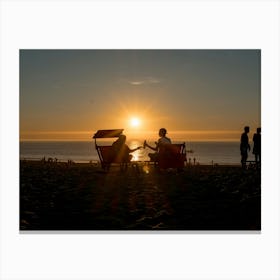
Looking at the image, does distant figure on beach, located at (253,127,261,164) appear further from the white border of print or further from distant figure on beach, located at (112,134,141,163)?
distant figure on beach, located at (112,134,141,163)

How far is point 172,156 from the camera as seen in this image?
12602 mm

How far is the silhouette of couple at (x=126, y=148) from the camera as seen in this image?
12.2m

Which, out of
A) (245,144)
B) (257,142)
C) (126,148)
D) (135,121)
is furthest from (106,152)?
(257,142)

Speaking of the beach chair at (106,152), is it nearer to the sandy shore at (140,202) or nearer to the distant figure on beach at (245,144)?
the sandy shore at (140,202)

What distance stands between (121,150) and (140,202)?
3.02 metres

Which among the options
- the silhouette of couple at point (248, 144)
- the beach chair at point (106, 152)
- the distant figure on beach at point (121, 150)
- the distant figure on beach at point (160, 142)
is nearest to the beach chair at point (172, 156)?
the distant figure on beach at point (160, 142)

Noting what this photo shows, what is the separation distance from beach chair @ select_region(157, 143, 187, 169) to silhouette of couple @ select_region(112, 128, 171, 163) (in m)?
0.11

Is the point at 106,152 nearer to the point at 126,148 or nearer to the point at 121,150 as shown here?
the point at 121,150

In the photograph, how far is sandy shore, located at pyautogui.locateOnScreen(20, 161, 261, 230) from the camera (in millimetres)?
9148

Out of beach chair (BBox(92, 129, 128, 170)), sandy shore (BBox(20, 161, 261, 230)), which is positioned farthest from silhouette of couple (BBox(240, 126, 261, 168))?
beach chair (BBox(92, 129, 128, 170))
